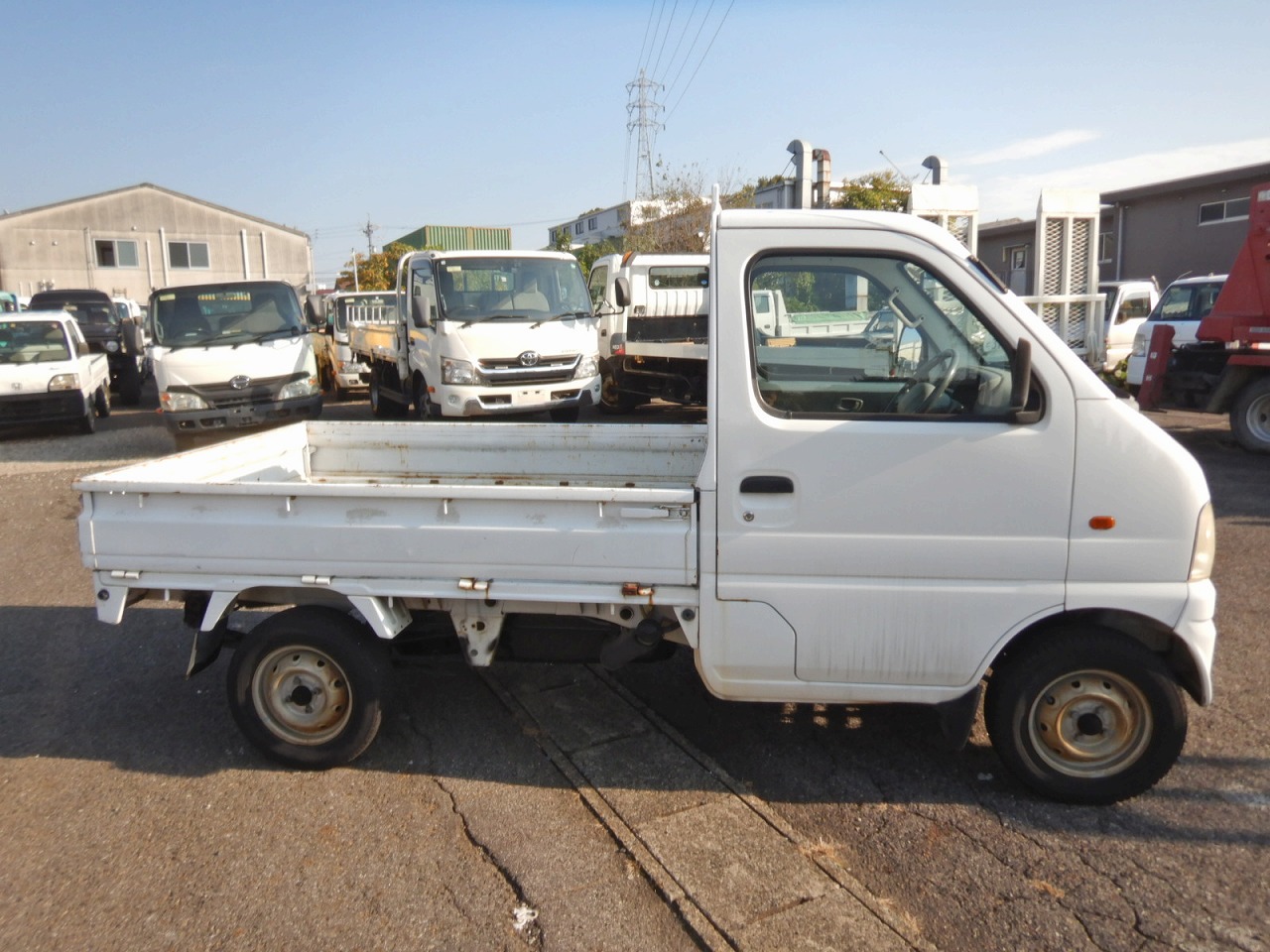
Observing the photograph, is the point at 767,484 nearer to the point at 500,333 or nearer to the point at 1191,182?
the point at 500,333

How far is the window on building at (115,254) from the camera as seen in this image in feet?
145

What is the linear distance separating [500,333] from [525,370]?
Result: 0.56 m

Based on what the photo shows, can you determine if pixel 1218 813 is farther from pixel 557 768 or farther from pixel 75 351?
pixel 75 351

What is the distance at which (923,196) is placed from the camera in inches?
301

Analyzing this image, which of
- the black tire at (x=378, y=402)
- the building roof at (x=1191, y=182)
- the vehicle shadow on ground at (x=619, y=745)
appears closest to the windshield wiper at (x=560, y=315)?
the black tire at (x=378, y=402)

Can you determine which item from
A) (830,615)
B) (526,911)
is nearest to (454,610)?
(526,911)

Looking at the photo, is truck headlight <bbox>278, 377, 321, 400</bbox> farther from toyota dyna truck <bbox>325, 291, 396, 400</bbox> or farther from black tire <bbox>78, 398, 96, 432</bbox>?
toyota dyna truck <bbox>325, 291, 396, 400</bbox>

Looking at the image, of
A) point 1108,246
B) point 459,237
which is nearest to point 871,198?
point 1108,246

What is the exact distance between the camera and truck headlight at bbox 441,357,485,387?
41.4 feet

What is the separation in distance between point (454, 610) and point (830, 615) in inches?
60.9

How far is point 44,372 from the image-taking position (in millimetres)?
14672

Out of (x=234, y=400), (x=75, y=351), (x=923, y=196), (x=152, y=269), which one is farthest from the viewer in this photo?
(x=152, y=269)

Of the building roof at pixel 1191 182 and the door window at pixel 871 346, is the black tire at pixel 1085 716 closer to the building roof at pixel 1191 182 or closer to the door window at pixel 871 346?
the door window at pixel 871 346

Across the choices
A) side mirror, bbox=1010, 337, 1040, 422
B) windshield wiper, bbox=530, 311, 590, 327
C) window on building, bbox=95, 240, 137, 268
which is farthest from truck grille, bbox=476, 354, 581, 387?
window on building, bbox=95, 240, 137, 268
